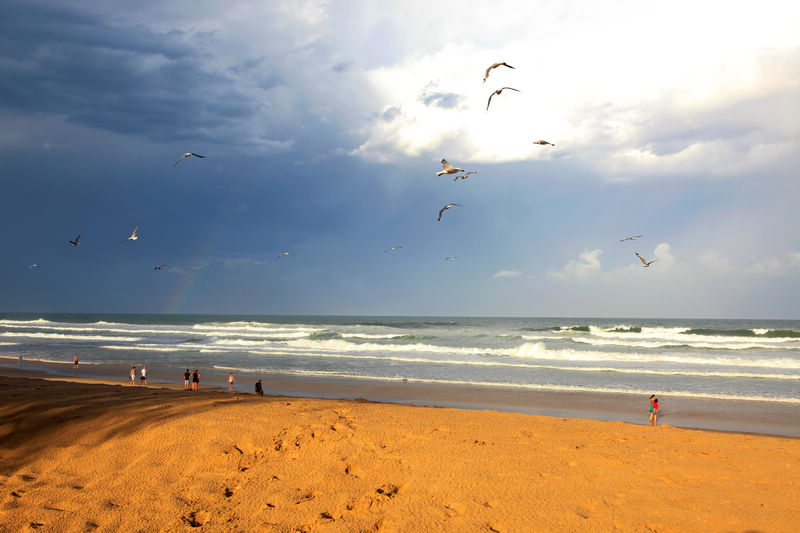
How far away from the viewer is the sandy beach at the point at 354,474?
5828 mm

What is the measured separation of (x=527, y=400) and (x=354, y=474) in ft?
40.9

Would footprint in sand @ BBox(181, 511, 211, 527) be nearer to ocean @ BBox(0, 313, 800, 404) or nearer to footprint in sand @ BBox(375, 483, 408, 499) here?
footprint in sand @ BBox(375, 483, 408, 499)

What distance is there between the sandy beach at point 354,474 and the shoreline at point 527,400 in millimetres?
5734

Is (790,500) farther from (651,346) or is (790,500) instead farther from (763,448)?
(651,346)

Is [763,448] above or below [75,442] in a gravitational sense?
below

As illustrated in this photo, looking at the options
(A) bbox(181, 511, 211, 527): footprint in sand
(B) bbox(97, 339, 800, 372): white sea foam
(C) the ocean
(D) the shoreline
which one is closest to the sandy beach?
(A) bbox(181, 511, 211, 527): footprint in sand

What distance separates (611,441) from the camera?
9203 mm

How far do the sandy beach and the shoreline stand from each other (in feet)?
18.8

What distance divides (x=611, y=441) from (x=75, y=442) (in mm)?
9502

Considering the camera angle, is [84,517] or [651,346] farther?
[651,346]

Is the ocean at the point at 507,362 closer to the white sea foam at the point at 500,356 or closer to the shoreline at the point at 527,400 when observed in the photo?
the white sea foam at the point at 500,356

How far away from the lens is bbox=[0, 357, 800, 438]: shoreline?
48.5 ft

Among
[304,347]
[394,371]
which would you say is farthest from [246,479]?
[304,347]

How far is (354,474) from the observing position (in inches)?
271
